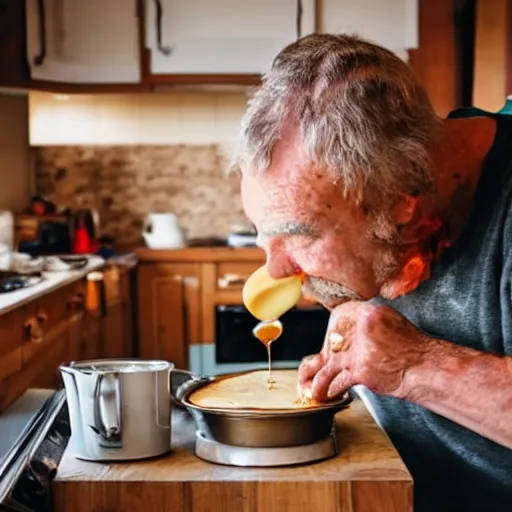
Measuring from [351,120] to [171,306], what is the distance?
2725 millimetres

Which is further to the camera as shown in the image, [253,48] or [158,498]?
[253,48]

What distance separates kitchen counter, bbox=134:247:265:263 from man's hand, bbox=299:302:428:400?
8.44ft

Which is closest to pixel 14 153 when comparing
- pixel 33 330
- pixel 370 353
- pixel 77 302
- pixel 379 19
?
pixel 77 302

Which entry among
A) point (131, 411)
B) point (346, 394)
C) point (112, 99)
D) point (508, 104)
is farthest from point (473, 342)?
point (112, 99)

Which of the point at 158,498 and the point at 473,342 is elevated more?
the point at 473,342

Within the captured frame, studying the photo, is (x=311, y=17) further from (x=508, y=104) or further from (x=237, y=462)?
(x=237, y=462)

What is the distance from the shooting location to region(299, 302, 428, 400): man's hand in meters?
1.13

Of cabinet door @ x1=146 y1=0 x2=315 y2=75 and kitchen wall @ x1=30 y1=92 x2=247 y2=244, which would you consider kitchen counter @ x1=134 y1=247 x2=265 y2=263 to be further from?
cabinet door @ x1=146 y1=0 x2=315 y2=75

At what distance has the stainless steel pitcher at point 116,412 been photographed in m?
1.08

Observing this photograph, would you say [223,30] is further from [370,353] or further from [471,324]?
[370,353]

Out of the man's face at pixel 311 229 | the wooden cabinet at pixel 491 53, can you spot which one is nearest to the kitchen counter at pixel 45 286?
the man's face at pixel 311 229

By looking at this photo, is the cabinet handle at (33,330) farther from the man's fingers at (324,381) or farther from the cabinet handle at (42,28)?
the cabinet handle at (42,28)

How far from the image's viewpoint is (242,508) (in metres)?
1.03

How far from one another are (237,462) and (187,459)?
0.06 meters
